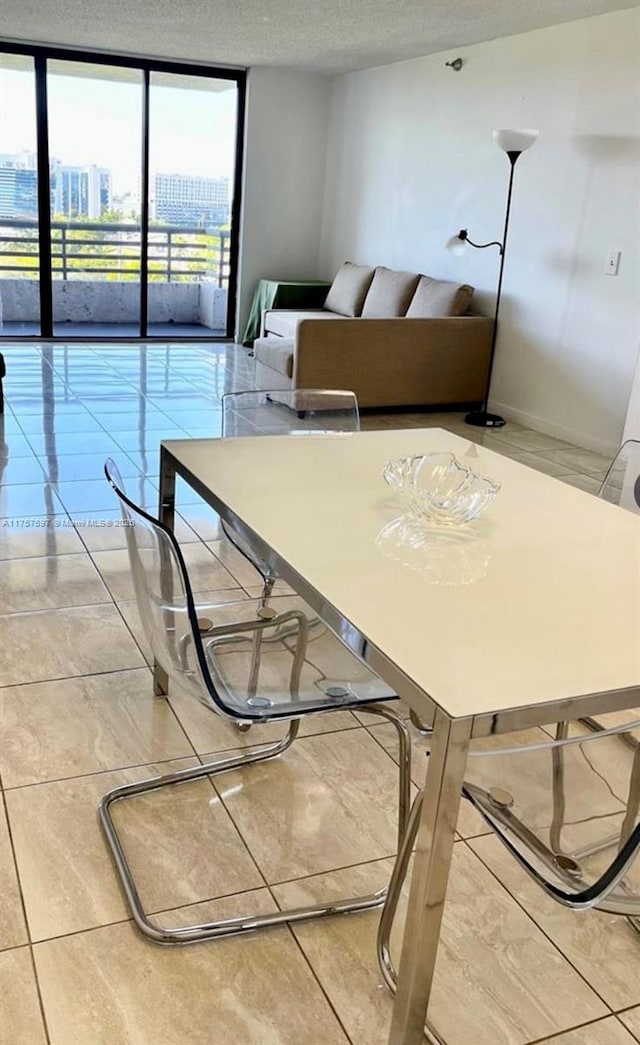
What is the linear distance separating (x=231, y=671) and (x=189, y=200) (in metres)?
6.93

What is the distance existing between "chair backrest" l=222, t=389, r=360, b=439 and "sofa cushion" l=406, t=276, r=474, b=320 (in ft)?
10.2

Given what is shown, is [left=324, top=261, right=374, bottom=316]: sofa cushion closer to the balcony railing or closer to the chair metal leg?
the balcony railing

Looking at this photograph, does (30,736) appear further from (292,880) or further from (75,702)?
(292,880)

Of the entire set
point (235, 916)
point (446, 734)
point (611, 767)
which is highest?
point (446, 734)

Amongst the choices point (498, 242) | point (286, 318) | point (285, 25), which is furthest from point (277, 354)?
point (285, 25)

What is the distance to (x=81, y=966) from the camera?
4.77ft

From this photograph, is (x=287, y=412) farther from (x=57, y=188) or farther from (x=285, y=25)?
(x=57, y=188)

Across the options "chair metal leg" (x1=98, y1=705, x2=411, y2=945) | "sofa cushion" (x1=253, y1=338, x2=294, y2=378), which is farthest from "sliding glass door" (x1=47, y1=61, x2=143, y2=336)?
"chair metal leg" (x1=98, y1=705, x2=411, y2=945)

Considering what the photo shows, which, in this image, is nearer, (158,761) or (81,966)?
(81,966)

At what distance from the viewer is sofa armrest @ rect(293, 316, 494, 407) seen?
212 inches

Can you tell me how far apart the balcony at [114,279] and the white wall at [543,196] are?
201 cm

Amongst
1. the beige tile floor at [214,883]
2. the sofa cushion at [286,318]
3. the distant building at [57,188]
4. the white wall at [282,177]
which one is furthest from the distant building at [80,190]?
the beige tile floor at [214,883]

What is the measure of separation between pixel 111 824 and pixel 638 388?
3267 millimetres

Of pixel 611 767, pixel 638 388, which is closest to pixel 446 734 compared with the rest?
pixel 611 767
